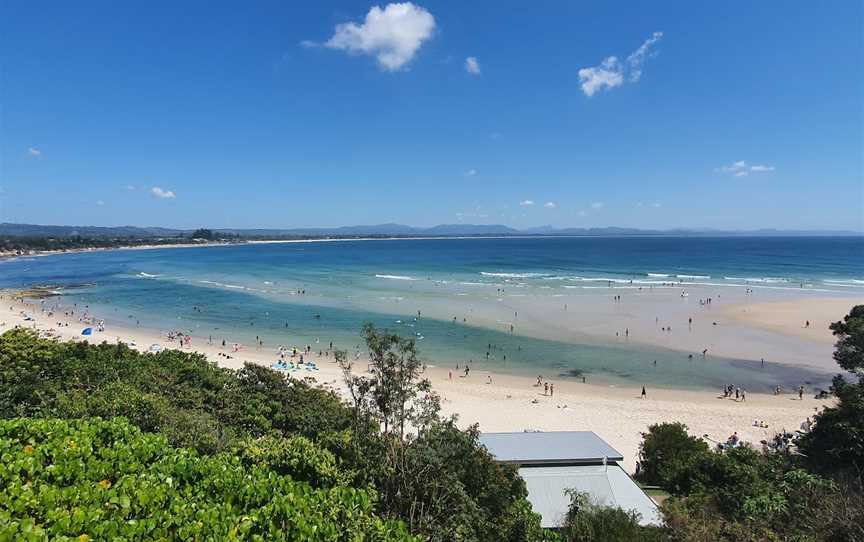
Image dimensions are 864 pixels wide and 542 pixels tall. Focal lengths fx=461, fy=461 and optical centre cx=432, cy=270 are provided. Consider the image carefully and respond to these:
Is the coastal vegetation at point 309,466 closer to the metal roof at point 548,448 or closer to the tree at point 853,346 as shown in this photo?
the tree at point 853,346

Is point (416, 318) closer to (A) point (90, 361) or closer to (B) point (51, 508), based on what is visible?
(A) point (90, 361)

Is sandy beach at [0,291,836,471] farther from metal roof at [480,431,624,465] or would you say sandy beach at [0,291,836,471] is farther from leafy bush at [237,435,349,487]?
leafy bush at [237,435,349,487]

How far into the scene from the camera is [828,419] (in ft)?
43.2

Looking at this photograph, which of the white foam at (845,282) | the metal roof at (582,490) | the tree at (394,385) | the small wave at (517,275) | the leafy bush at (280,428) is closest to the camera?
the leafy bush at (280,428)

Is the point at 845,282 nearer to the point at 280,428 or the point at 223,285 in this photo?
the point at 280,428

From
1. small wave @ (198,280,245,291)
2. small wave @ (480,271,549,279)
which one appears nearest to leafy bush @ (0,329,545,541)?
small wave @ (198,280,245,291)

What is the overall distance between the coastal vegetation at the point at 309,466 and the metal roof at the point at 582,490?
73cm

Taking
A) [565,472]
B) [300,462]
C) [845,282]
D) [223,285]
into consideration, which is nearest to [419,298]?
[223,285]

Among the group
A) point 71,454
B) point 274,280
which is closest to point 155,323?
point 274,280

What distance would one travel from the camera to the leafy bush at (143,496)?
15.3 ft

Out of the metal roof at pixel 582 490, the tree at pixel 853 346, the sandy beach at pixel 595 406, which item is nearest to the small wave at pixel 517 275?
the sandy beach at pixel 595 406

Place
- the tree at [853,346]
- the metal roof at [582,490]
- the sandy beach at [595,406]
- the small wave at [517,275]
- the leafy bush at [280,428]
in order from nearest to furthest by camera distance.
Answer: the leafy bush at [280,428] < the metal roof at [582,490] < the tree at [853,346] < the sandy beach at [595,406] < the small wave at [517,275]

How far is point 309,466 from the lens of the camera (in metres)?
7.93

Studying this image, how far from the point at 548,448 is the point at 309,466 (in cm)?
813
